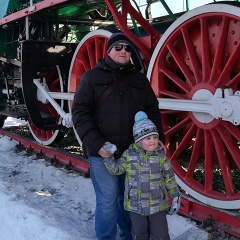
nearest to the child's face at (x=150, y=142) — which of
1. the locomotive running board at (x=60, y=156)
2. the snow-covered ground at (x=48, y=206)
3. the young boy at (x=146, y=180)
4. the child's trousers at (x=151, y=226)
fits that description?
the young boy at (x=146, y=180)

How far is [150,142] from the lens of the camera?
199cm

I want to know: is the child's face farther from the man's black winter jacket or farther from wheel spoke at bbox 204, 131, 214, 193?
wheel spoke at bbox 204, 131, 214, 193

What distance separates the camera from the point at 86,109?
211 centimetres

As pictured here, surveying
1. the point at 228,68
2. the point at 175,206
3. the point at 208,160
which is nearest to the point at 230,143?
the point at 208,160

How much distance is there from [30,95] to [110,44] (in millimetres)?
2711

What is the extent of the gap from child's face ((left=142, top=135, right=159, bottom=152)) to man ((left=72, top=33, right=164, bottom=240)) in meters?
0.22

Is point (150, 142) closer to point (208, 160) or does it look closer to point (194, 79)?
point (208, 160)

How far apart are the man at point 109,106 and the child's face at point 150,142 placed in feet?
0.71

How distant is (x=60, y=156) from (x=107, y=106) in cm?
271

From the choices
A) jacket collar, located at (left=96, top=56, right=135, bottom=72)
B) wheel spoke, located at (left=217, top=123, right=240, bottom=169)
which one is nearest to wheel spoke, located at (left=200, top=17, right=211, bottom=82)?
wheel spoke, located at (left=217, top=123, right=240, bottom=169)

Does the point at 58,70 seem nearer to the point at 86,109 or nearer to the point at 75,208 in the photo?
the point at 75,208

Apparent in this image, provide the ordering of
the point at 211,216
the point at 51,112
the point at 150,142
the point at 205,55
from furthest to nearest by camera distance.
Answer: the point at 51,112
the point at 205,55
the point at 211,216
the point at 150,142

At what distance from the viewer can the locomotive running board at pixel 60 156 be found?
423cm

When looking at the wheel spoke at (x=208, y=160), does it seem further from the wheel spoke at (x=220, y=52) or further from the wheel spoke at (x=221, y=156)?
the wheel spoke at (x=220, y=52)
